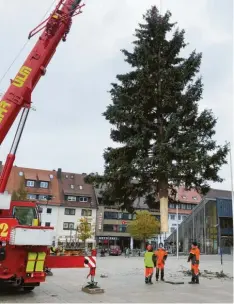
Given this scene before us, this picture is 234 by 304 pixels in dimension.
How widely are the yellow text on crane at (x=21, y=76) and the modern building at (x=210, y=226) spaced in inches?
1668

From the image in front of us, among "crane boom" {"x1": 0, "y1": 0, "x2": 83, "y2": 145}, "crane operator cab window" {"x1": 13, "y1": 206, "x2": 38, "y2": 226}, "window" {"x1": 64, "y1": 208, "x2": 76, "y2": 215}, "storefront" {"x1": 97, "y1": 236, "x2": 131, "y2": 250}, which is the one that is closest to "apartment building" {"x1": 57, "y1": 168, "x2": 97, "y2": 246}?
"window" {"x1": 64, "y1": 208, "x2": 76, "y2": 215}

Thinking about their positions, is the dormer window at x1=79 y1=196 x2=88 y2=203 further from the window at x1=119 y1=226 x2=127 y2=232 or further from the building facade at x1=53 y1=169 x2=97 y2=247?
the window at x1=119 y1=226 x2=127 y2=232

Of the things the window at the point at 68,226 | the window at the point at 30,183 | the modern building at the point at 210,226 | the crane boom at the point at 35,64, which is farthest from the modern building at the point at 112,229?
the crane boom at the point at 35,64

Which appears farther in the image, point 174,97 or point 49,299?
point 174,97

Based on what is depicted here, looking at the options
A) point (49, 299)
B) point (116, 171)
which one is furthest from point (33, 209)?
point (116, 171)

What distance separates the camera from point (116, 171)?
16547 mm

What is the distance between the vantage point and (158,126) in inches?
687

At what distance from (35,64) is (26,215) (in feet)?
16.3

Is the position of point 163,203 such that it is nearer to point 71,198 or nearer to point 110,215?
point 71,198

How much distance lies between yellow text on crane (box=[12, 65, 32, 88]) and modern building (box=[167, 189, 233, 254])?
42.4 m

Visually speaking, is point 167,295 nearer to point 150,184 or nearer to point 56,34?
point 150,184

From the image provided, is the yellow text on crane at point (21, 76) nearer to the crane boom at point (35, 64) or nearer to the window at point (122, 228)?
the crane boom at point (35, 64)

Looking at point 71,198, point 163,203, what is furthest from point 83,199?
point 163,203

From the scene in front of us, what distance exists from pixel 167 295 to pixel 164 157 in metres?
5.92
